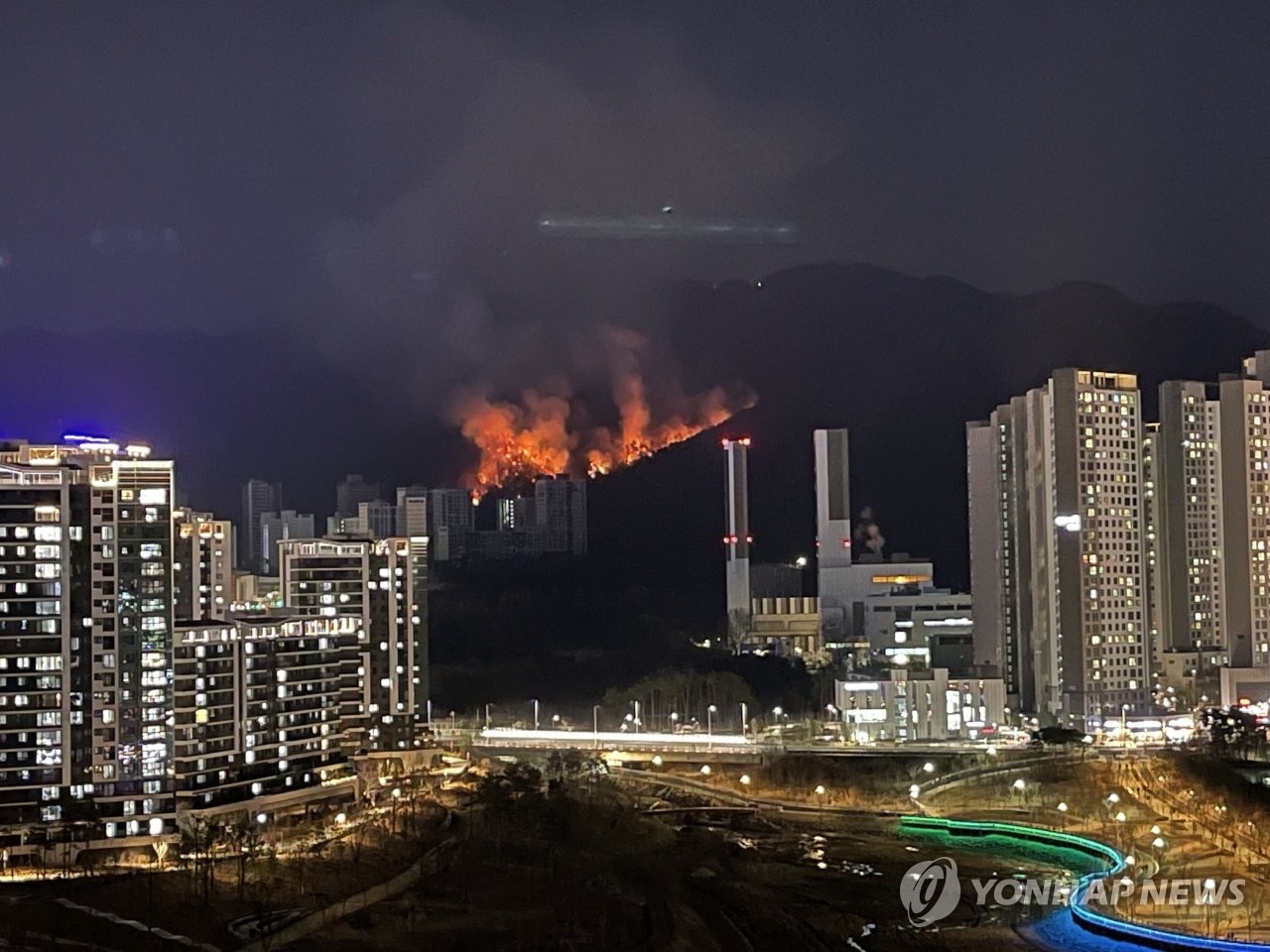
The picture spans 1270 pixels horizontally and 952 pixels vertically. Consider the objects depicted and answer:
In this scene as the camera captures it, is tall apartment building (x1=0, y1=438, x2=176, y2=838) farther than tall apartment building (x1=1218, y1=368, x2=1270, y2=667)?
No

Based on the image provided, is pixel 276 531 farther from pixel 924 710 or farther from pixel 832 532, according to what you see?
pixel 924 710

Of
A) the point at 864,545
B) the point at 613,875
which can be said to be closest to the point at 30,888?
the point at 613,875

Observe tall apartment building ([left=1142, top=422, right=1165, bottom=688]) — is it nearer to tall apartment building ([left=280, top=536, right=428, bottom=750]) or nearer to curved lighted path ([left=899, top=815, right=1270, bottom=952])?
curved lighted path ([left=899, top=815, right=1270, bottom=952])

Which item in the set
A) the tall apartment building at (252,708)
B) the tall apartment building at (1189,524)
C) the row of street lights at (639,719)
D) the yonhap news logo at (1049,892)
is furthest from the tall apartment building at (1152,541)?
the tall apartment building at (252,708)

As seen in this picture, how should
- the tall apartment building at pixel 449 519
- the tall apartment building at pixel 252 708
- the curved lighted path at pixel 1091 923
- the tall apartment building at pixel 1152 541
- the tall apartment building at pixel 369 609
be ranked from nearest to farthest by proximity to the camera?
the curved lighted path at pixel 1091 923
the tall apartment building at pixel 252 708
the tall apartment building at pixel 369 609
the tall apartment building at pixel 1152 541
the tall apartment building at pixel 449 519

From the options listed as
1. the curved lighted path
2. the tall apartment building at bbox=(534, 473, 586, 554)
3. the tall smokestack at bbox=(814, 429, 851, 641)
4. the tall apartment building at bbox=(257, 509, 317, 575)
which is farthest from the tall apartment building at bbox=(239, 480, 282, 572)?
the curved lighted path

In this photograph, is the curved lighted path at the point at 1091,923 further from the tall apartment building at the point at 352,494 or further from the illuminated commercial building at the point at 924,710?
the tall apartment building at the point at 352,494

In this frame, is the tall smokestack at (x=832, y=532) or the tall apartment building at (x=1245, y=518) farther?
the tall smokestack at (x=832, y=532)
